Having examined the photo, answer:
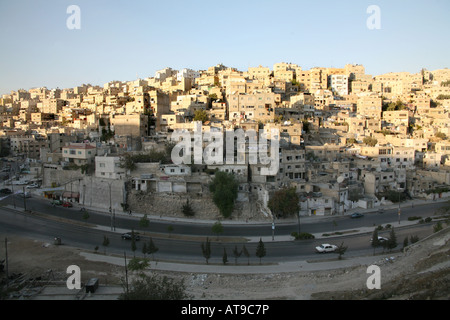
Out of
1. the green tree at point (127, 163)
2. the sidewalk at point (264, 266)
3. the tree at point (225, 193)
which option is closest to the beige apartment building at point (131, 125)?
the green tree at point (127, 163)

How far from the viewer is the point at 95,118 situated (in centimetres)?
4181

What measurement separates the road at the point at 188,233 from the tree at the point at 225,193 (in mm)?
1393

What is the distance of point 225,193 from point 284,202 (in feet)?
11.7

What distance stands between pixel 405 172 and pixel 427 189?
2065mm

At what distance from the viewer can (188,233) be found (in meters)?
19.6

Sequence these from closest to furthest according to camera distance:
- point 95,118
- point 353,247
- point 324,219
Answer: point 353,247, point 324,219, point 95,118

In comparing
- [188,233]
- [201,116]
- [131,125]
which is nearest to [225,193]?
[188,233]

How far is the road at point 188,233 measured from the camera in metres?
16.6

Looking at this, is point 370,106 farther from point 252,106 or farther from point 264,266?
point 264,266

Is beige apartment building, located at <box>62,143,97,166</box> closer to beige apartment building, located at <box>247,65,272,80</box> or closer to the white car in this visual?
the white car

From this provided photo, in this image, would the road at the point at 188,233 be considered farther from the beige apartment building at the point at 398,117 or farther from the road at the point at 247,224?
the beige apartment building at the point at 398,117
